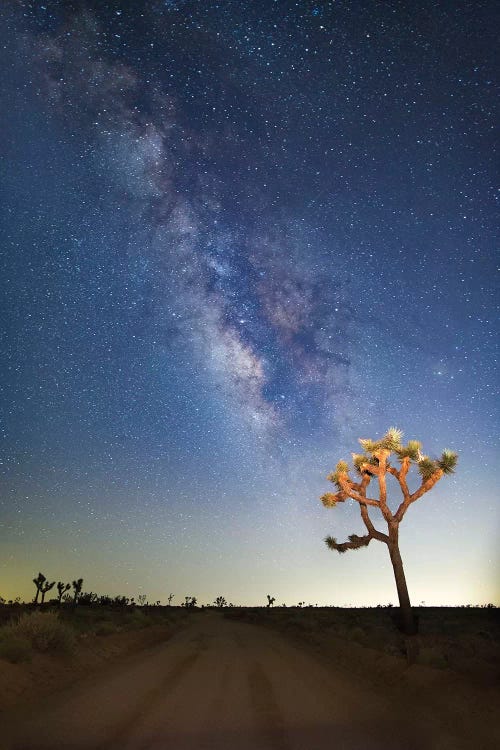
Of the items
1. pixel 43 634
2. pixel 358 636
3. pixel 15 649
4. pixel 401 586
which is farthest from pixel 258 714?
pixel 358 636

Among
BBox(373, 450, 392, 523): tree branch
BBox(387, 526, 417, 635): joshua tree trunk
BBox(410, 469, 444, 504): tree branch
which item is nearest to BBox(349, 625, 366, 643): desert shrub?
BBox(387, 526, 417, 635): joshua tree trunk

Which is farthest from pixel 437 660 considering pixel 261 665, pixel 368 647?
pixel 261 665

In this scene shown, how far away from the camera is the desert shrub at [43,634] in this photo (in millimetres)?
11695

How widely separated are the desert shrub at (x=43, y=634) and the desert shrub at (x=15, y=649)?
1.86 ft

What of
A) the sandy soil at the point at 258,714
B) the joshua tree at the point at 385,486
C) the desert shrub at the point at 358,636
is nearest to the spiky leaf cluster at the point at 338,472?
the joshua tree at the point at 385,486

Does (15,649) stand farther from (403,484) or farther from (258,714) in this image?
(403,484)

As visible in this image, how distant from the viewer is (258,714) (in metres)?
7.47

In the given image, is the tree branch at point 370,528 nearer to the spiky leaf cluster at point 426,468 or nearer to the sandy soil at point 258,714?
the spiky leaf cluster at point 426,468

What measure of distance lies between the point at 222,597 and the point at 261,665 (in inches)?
4637

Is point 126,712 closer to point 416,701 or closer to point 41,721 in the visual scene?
point 41,721

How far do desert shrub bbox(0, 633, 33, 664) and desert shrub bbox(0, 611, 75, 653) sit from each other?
1.86 feet

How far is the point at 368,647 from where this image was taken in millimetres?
14555

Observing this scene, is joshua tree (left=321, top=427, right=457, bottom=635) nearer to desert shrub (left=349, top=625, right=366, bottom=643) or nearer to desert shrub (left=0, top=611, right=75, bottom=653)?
desert shrub (left=349, top=625, right=366, bottom=643)

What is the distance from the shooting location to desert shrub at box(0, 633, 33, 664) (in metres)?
9.95
